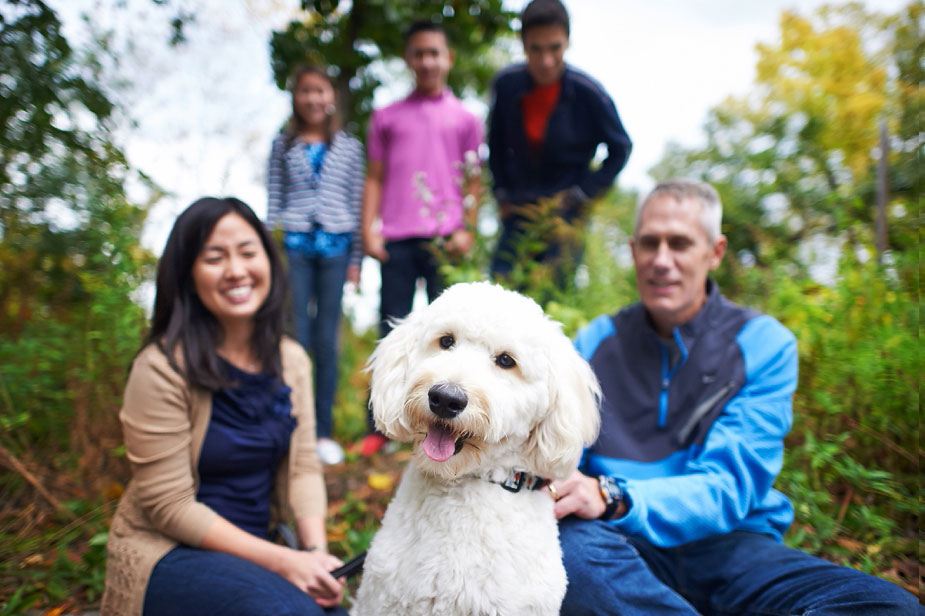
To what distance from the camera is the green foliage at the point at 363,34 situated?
3.58m

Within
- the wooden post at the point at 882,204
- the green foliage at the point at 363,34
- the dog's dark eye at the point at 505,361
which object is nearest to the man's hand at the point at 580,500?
the dog's dark eye at the point at 505,361

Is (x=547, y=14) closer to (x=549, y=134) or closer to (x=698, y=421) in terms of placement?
(x=549, y=134)

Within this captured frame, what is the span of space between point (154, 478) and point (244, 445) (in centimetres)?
27

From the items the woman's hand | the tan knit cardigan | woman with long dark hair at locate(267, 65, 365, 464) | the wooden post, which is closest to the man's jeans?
the woman's hand

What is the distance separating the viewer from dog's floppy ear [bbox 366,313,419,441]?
4.55ft

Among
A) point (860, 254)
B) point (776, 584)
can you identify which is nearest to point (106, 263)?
point (776, 584)

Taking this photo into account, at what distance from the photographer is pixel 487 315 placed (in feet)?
4.50

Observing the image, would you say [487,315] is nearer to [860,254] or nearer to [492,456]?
[492,456]

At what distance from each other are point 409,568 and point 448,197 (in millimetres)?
2140

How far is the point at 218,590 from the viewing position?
1477 mm

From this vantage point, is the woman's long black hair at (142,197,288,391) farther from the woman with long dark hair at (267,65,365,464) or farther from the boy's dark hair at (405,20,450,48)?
the boy's dark hair at (405,20,450,48)

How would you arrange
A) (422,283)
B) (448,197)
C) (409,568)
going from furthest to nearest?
1. (422,283)
2. (448,197)
3. (409,568)

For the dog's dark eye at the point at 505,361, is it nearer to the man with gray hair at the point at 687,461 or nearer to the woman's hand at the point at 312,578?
the man with gray hair at the point at 687,461

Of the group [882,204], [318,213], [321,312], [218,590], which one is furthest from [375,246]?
[882,204]
